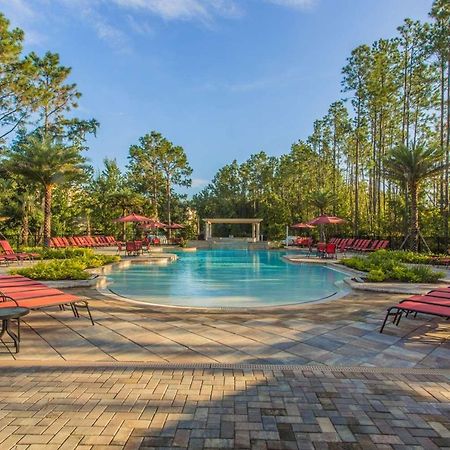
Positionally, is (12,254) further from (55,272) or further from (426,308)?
(426,308)

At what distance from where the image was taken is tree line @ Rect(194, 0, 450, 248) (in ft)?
55.8

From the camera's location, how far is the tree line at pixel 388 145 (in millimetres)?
17000

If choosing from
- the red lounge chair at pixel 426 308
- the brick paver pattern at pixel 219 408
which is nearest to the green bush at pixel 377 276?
the red lounge chair at pixel 426 308

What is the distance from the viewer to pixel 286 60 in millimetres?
16016

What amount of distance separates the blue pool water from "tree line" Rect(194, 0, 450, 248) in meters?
Answer: 6.81

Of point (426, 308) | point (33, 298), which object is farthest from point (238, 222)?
point (426, 308)

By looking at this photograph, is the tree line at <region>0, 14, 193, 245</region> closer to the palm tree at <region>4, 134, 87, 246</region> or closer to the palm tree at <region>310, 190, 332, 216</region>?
the palm tree at <region>4, 134, 87, 246</region>

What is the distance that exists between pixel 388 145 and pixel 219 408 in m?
29.5

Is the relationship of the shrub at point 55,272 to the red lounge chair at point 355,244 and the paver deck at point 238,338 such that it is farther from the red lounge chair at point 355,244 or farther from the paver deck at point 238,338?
the red lounge chair at point 355,244

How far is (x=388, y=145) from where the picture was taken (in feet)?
91.8

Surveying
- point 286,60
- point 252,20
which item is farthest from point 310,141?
point 252,20

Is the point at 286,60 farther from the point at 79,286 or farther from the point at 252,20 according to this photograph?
the point at 79,286

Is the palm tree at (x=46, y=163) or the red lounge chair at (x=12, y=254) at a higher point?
the palm tree at (x=46, y=163)

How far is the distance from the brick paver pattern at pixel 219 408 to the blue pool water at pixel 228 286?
14.3 ft
